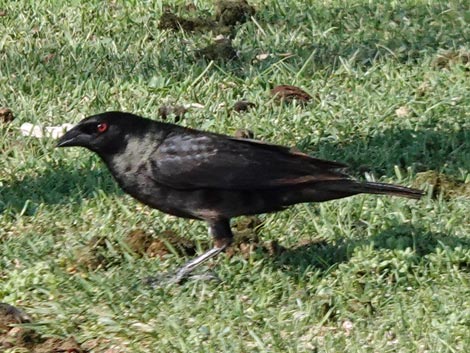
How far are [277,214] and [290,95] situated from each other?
155cm

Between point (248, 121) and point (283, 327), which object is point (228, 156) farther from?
point (248, 121)

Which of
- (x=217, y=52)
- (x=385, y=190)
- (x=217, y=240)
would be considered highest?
(x=385, y=190)

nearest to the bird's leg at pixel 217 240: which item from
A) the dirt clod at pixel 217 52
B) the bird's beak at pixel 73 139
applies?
the bird's beak at pixel 73 139

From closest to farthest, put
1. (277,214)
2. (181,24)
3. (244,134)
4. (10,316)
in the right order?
(10,316)
(277,214)
(244,134)
(181,24)

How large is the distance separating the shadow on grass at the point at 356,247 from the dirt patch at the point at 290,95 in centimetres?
189

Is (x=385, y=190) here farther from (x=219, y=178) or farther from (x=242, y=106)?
(x=242, y=106)

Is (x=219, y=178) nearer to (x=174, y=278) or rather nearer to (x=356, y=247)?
(x=174, y=278)

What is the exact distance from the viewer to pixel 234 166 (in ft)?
19.8

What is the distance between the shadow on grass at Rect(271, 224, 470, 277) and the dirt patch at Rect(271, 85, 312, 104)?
1.89 metres

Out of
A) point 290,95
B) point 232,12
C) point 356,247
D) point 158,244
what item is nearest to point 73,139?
point 158,244

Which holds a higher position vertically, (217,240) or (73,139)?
(73,139)

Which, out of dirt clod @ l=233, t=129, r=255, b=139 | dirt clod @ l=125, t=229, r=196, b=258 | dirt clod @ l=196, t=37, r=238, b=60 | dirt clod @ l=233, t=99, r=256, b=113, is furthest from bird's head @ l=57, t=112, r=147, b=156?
dirt clod @ l=196, t=37, r=238, b=60

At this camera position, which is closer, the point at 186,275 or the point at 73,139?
the point at 186,275

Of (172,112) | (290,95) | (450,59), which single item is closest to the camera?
(172,112)
